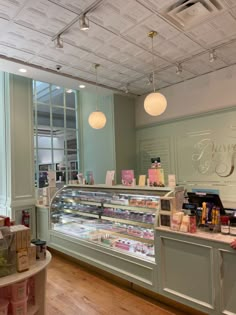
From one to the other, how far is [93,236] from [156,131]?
3054 millimetres

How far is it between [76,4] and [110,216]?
9.15ft

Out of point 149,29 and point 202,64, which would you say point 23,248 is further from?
point 202,64

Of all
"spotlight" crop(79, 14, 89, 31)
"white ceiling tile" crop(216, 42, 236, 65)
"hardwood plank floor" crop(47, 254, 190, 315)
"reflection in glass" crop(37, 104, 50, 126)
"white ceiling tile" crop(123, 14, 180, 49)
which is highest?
"white ceiling tile" crop(216, 42, 236, 65)

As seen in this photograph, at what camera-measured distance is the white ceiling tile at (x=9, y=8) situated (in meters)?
2.73

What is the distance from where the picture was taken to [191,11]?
9.80ft

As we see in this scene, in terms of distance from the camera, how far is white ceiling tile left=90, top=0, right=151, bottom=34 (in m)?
2.83

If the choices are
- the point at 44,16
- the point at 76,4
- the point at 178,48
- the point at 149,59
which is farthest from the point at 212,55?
the point at 44,16

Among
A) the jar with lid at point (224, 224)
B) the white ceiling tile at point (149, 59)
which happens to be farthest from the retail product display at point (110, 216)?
the white ceiling tile at point (149, 59)

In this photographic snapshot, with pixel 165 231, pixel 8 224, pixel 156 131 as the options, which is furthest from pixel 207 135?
pixel 8 224

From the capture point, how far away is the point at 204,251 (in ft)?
8.15

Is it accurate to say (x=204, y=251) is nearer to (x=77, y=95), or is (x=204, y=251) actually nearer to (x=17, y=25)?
(x=17, y=25)

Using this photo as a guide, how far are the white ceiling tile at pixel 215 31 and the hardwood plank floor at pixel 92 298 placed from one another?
139 inches

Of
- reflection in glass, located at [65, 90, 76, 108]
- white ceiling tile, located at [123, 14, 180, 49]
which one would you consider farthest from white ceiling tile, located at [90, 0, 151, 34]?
reflection in glass, located at [65, 90, 76, 108]

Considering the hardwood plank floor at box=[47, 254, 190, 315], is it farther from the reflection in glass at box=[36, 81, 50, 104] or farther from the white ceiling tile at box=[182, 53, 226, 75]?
the reflection in glass at box=[36, 81, 50, 104]
